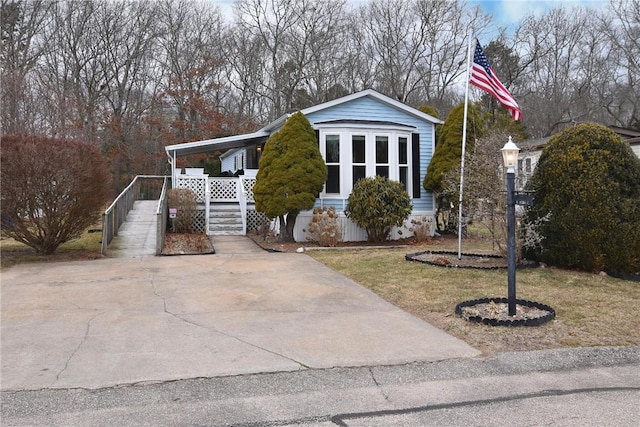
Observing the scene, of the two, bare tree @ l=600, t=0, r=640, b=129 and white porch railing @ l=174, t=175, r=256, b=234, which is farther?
bare tree @ l=600, t=0, r=640, b=129

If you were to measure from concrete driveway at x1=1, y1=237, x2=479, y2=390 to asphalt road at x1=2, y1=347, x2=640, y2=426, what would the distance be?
8.7 inches

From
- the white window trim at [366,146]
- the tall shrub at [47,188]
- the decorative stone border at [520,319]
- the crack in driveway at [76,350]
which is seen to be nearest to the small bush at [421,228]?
the white window trim at [366,146]

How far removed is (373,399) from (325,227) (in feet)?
30.3

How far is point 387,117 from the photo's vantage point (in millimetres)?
14891

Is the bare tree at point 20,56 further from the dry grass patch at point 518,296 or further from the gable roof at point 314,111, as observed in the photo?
the dry grass patch at point 518,296

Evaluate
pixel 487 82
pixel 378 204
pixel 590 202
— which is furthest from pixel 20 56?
pixel 590 202

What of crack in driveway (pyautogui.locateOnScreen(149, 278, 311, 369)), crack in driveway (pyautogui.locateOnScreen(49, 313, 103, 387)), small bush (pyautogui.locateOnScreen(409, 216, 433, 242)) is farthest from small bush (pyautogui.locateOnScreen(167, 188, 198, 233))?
crack in driveway (pyautogui.locateOnScreen(49, 313, 103, 387))

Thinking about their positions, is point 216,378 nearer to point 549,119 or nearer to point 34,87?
point 34,87

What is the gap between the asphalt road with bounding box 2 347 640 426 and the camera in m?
3.43

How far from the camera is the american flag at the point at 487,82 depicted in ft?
31.7

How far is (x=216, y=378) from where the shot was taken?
13.6 ft

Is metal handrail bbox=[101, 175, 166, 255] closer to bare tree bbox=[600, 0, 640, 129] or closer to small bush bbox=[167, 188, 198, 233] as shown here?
small bush bbox=[167, 188, 198, 233]

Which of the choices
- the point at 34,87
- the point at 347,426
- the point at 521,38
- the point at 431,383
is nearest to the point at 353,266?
the point at 431,383

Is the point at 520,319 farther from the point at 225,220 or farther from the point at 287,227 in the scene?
the point at 225,220
